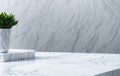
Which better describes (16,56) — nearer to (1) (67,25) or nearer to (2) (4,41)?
(2) (4,41)

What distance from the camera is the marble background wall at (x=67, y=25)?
2.69 meters

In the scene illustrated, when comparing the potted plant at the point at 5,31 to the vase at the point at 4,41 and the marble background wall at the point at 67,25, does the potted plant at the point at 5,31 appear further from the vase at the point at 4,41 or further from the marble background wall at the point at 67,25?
the marble background wall at the point at 67,25

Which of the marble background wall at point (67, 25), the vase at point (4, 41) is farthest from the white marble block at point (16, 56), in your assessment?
the marble background wall at point (67, 25)

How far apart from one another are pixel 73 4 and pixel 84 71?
5.49 ft

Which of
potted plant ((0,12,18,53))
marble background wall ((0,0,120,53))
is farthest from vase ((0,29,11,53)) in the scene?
marble background wall ((0,0,120,53))

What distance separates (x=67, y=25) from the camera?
9.57 ft

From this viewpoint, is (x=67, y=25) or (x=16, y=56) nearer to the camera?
(x=16, y=56)

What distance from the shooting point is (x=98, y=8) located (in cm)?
275

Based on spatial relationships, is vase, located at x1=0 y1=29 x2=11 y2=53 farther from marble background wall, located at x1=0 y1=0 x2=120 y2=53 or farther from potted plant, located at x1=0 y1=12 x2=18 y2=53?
marble background wall, located at x1=0 y1=0 x2=120 y2=53

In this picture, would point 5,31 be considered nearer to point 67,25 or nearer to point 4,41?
point 4,41

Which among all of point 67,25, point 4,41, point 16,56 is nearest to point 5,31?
point 4,41

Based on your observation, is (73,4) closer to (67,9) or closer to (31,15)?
(67,9)

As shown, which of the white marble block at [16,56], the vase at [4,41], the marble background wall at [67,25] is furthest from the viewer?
the marble background wall at [67,25]

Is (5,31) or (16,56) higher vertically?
(5,31)
